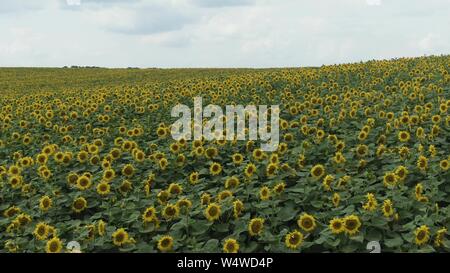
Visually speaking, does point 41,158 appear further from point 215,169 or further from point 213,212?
point 213,212

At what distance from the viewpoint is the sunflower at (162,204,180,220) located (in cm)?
661

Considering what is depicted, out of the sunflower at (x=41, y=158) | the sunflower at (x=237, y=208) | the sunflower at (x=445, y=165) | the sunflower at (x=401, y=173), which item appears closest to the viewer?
the sunflower at (x=237, y=208)

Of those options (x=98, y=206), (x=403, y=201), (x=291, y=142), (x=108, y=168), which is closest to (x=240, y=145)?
(x=291, y=142)

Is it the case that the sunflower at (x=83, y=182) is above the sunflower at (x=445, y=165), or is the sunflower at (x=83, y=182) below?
below

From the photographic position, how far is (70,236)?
267 inches

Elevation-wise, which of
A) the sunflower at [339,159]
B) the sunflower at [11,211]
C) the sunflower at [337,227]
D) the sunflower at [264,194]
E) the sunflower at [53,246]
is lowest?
the sunflower at [11,211]

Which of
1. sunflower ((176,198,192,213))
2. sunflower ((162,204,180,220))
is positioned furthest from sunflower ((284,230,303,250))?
sunflower ((162,204,180,220))

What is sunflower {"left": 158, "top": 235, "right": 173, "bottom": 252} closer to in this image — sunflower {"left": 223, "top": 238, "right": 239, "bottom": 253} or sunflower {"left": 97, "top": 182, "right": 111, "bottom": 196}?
sunflower {"left": 223, "top": 238, "right": 239, "bottom": 253}

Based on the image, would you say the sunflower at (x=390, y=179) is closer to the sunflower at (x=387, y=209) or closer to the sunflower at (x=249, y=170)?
the sunflower at (x=387, y=209)

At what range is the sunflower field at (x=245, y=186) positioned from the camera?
6.01 m

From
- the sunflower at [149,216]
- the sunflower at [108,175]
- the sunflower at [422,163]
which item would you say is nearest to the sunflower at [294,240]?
the sunflower at [149,216]

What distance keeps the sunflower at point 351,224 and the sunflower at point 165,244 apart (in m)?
1.97

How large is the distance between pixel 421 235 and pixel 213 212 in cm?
247
